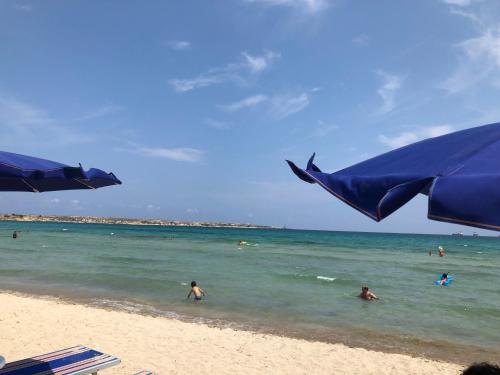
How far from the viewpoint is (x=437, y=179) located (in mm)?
2160

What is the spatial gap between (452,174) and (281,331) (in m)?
8.36

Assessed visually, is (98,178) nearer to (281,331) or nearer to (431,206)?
(431,206)

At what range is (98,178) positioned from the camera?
5.46 m

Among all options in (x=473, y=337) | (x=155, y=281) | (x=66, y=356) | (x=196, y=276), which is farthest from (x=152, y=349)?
(x=196, y=276)

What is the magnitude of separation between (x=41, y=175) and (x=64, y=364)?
2.09 metres

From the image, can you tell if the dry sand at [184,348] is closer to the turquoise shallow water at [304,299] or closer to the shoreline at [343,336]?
the shoreline at [343,336]

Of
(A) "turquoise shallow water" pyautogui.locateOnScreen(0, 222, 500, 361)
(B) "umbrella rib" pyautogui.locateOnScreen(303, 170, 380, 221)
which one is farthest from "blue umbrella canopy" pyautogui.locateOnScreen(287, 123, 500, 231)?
(A) "turquoise shallow water" pyautogui.locateOnScreen(0, 222, 500, 361)

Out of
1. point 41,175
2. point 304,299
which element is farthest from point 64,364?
point 304,299

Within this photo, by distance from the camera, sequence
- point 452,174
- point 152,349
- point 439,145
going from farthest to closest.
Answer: point 152,349 → point 439,145 → point 452,174

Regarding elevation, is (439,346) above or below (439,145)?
below

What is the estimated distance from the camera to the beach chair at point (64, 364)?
415cm

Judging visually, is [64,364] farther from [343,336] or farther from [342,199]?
[343,336]

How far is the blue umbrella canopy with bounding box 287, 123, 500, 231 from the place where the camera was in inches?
78.9

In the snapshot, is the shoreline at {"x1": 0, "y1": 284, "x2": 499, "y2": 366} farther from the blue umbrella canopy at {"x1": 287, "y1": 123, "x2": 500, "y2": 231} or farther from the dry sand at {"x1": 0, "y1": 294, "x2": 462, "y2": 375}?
the blue umbrella canopy at {"x1": 287, "y1": 123, "x2": 500, "y2": 231}
